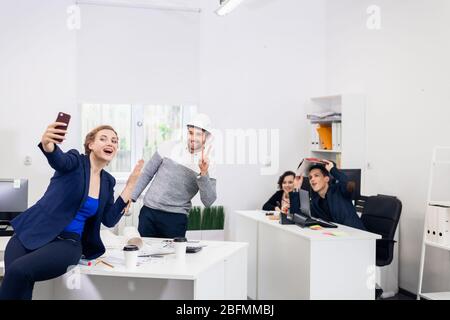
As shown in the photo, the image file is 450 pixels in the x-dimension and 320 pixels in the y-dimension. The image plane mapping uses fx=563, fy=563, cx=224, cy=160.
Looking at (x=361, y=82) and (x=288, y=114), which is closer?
(x=361, y=82)

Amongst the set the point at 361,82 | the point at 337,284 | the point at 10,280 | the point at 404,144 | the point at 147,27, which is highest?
the point at 147,27

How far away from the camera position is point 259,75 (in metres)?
6.38

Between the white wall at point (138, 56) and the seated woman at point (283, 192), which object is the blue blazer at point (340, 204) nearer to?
the seated woman at point (283, 192)

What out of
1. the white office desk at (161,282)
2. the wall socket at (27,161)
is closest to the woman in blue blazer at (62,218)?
the white office desk at (161,282)

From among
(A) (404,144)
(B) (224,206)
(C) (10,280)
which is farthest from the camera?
(B) (224,206)

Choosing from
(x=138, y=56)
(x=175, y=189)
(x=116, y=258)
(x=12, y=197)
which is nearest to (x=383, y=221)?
(x=175, y=189)

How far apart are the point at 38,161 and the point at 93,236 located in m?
3.16

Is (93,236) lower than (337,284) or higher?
higher

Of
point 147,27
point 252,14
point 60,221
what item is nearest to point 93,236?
point 60,221

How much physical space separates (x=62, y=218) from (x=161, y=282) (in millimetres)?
754

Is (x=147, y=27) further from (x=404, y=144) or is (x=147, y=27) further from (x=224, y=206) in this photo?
(x=404, y=144)

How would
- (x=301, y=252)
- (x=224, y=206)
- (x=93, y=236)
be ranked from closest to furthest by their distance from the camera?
(x=93, y=236), (x=301, y=252), (x=224, y=206)

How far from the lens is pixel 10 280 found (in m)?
2.50

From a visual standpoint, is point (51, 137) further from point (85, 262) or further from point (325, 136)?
point (325, 136)
